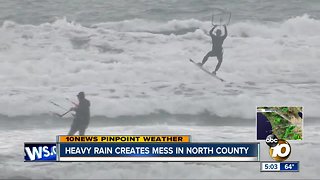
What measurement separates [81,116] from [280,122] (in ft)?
7.14

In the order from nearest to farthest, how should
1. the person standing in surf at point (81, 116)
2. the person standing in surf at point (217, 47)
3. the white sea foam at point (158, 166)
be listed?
the white sea foam at point (158, 166) < the person standing in surf at point (81, 116) < the person standing in surf at point (217, 47)

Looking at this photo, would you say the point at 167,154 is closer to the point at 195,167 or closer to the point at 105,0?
the point at 195,167

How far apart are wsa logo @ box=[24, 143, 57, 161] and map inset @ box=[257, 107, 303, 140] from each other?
7.37ft

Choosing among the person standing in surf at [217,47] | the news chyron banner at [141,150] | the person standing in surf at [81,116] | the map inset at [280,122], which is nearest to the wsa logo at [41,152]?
the news chyron banner at [141,150]

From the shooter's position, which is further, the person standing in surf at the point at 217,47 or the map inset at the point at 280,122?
the person standing in surf at the point at 217,47

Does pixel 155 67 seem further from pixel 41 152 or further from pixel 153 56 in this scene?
pixel 41 152

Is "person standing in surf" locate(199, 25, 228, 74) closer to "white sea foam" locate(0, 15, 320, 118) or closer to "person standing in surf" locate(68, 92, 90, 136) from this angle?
"white sea foam" locate(0, 15, 320, 118)

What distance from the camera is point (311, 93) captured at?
19.1ft

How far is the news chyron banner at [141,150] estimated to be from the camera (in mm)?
5660

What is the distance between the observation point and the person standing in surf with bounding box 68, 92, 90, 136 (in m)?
5.77

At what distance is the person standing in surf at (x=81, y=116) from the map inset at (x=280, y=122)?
1.89 meters

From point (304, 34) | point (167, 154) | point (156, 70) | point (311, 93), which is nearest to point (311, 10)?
point (304, 34)

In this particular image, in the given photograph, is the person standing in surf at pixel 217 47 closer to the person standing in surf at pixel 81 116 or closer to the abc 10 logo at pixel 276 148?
the abc 10 logo at pixel 276 148

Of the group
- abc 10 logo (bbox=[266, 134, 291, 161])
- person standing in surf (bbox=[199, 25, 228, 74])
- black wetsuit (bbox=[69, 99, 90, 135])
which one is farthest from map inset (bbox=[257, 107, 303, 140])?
black wetsuit (bbox=[69, 99, 90, 135])
